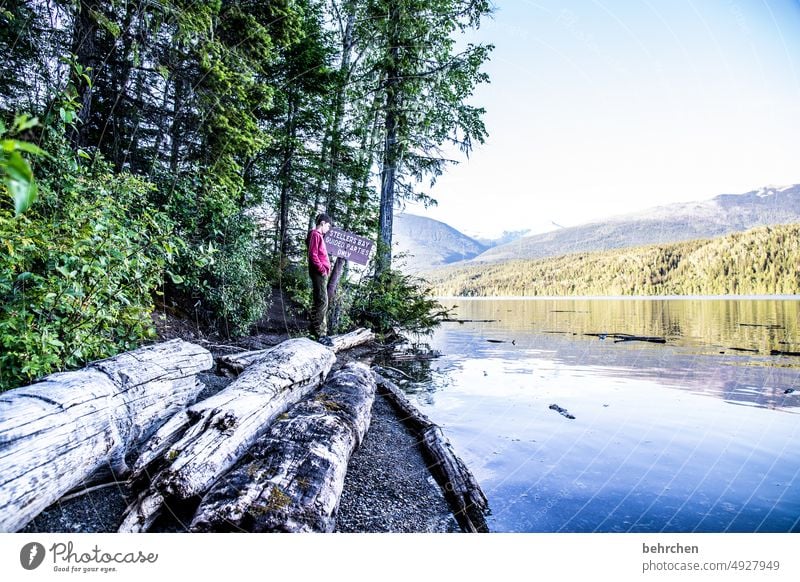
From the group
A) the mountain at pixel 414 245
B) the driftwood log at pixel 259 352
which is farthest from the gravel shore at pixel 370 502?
the mountain at pixel 414 245

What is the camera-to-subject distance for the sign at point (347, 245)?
722 cm

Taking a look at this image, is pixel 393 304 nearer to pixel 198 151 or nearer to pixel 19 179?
pixel 198 151

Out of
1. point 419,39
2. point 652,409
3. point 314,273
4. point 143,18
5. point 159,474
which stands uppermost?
point 419,39

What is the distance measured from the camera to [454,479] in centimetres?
304

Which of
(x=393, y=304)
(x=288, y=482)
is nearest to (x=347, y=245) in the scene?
(x=393, y=304)

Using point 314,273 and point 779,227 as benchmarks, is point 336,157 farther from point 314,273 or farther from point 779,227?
point 779,227

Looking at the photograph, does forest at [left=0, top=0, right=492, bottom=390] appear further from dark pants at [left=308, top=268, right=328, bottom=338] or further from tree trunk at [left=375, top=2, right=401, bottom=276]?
dark pants at [left=308, top=268, right=328, bottom=338]

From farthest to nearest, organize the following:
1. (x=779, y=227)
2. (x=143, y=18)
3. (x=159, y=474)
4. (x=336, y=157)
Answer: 1. (x=336, y=157)
2. (x=143, y=18)
3. (x=779, y=227)
4. (x=159, y=474)

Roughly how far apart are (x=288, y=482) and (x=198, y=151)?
5.82 meters

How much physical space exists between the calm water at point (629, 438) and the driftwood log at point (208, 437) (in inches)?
71.7

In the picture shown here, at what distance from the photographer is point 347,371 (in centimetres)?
473

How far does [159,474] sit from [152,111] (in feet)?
16.7

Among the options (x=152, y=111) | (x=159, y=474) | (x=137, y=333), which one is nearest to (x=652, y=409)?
(x=159, y=474)

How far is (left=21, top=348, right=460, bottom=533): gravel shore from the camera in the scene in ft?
6.99
